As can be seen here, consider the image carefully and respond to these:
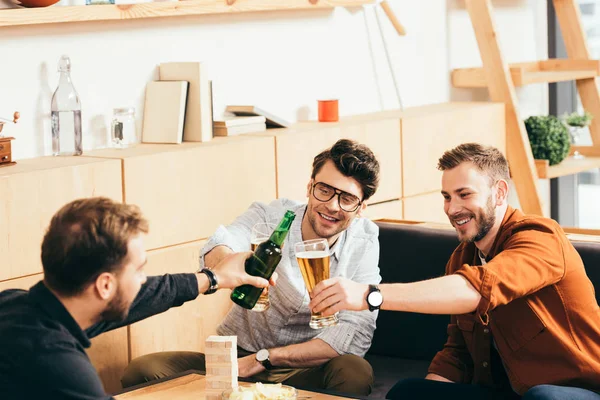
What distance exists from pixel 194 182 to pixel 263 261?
991mm

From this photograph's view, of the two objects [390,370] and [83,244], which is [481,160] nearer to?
[390,370]

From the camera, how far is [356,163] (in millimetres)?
2947

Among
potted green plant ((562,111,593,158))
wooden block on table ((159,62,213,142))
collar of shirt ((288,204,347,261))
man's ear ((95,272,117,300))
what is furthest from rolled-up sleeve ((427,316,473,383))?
potted green plant ((562,111,593,158))

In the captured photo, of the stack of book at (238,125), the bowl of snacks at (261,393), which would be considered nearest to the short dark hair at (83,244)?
the bowl of snacks at (261,393)

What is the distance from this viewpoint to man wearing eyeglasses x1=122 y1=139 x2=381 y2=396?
2.92m

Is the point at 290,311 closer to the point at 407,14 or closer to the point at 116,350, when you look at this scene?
the point at 116,350

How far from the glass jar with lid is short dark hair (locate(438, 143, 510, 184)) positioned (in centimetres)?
125

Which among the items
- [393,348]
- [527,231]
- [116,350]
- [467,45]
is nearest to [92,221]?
[527,231]

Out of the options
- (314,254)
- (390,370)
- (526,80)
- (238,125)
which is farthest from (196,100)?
(526,80)

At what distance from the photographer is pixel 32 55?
3248mm

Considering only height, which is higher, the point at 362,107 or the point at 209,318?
the point at 362,107

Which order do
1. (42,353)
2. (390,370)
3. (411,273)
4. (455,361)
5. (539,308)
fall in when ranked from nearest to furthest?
1. (42,353)
2. (539,308)
3. (455,361)
4. (390,370)
5. (411,273)

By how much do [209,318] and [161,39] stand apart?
101 cm

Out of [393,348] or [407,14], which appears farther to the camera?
[407,14]
